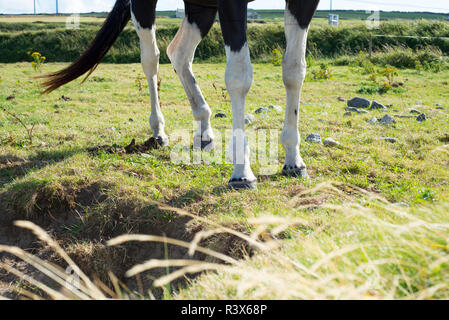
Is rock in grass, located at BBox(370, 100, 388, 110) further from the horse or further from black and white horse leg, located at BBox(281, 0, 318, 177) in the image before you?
black and white horse leg, located at BBox(281, 0, 318, 177)

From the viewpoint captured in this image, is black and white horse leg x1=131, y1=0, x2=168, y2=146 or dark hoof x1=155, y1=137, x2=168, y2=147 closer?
black and white horse leg x1=131, y1=0, x2=168, y2=146

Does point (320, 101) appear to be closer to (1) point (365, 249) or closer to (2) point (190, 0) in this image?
(2) point (190, 0)

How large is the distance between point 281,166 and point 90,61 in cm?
249

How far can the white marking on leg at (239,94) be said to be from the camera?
3.26 m

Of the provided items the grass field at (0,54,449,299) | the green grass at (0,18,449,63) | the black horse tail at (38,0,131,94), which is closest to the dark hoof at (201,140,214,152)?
the grass field at (0,54,449,299)

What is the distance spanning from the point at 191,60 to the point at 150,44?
0.50 m

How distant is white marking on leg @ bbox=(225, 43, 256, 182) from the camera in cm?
326

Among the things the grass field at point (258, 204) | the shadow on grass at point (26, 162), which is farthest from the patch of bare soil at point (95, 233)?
the shadow on grass at point (26, 162)

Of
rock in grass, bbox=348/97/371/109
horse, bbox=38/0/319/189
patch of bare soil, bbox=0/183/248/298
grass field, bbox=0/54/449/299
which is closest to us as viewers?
grass field, bbox=0/54/449/299

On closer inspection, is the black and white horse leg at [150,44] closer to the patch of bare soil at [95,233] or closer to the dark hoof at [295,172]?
the patch of bare soil at [95,233]

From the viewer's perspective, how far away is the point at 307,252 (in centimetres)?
188

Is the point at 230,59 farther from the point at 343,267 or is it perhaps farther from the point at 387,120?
the point at 387,120

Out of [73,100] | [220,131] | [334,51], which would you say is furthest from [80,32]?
[220,131]
